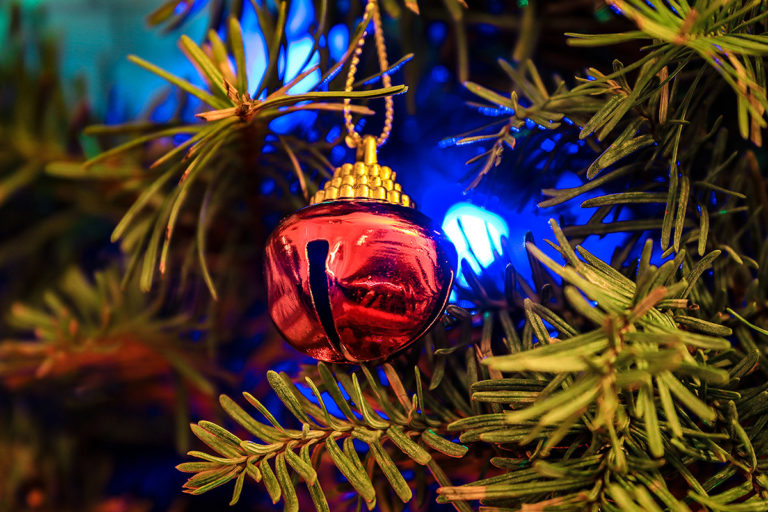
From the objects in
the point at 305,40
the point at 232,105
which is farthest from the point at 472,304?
the point at 305,40

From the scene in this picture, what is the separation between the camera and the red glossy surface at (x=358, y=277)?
24 centimetres

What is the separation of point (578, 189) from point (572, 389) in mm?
111

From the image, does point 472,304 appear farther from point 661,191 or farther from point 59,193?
point 59,193

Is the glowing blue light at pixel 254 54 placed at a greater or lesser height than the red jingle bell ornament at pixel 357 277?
greater

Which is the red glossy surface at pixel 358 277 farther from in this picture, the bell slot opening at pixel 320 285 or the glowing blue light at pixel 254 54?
the glowing blue light at pixel 254 54

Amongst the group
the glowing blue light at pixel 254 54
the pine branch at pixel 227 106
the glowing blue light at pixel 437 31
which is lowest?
the pine branch at pixel 227 106

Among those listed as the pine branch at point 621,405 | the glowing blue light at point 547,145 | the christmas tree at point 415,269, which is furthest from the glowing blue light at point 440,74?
the pine branch at point 621,405

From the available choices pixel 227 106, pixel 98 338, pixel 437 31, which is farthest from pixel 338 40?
pixel 98 338

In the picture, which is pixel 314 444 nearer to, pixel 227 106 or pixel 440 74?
pixel 227 106

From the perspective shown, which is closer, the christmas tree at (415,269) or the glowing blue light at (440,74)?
the christmas tree at (415,269)

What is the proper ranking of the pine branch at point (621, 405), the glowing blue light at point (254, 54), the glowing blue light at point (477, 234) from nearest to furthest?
the pine branch at point (621, 405), the glowing blue light at point (477, 234), the glowing blue light at point (254, 54)

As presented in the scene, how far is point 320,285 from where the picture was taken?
248 millimetres

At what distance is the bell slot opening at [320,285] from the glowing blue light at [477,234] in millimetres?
86

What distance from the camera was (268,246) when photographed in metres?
0.26
